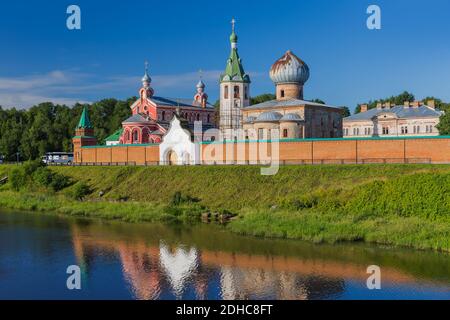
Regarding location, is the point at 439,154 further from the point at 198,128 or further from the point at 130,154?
the point at 198,128

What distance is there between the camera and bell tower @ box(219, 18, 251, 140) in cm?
4847

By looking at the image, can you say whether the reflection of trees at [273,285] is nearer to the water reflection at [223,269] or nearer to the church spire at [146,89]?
the water reflection at [223,269]

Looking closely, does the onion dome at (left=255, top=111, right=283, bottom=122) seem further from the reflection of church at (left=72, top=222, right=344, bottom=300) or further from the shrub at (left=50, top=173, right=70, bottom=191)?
the reflection of church at (left=72, top=222, right=344, bottom=300)

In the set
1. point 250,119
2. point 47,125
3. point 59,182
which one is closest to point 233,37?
point 250,119

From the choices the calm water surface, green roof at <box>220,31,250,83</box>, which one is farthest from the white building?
the calm water surface

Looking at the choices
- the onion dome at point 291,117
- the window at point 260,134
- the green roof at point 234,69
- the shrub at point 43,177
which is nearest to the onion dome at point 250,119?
the window at point 260,134

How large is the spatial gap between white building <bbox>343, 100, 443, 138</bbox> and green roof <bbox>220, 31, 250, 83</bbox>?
466 inches

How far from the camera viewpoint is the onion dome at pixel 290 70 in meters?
42.7

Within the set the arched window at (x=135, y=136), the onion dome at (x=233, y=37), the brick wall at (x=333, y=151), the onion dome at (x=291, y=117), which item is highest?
the onion dome at (x=233, y=37)

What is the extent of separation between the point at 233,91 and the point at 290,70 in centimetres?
759

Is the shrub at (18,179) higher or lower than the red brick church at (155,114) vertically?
lower

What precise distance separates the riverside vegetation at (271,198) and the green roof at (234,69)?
15.0 m

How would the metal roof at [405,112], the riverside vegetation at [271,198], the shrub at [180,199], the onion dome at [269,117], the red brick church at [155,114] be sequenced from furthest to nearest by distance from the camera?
the red brick church at [155,114], the metal roof at [405,112], the onion dome at [269,117], the shrub at [180,199], the riverside vegetation at [271,198]
